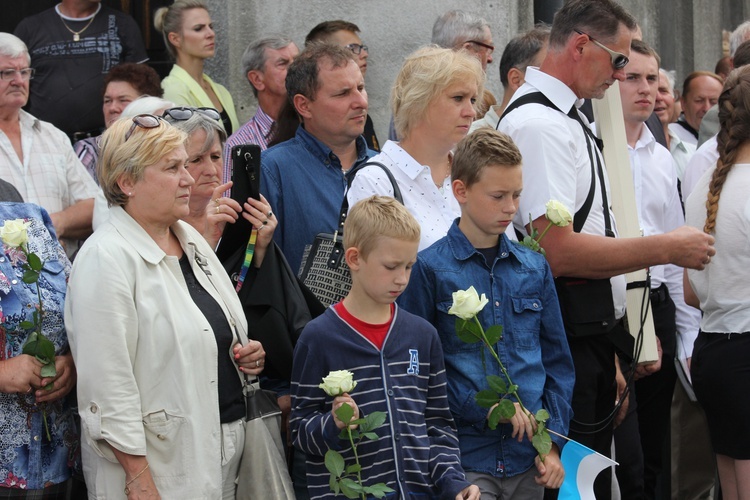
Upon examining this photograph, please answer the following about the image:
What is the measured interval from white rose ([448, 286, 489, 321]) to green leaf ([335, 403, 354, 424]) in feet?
1.78

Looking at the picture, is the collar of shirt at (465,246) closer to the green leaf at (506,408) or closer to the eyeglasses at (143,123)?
the green leaf at (506,408)

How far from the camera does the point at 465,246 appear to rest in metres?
4.22

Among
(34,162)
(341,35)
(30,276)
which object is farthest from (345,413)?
(341,35)

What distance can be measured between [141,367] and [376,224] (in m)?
0.92

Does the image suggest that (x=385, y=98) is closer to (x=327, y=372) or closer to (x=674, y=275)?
(x=674, y=275)

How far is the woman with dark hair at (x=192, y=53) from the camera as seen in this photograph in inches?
266

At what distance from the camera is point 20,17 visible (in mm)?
7570

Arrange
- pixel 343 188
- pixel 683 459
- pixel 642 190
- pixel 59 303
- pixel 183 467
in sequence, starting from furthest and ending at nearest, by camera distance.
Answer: pixel 683 459
pixel 642 190
pixel 343 188
pixel 59 303
pixel 183 467

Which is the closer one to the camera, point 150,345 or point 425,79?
point 150,345

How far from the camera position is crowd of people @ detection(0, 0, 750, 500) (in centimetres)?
375

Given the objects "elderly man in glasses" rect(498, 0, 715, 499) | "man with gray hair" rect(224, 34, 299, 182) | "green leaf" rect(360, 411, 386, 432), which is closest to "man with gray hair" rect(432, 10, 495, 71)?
"man with gray hair" rect(224, 34, 299, 182)

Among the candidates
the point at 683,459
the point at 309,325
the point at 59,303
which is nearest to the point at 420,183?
the point at 309,325

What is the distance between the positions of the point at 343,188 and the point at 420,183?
596 millimetres

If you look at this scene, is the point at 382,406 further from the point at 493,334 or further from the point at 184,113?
the point at 184,113
